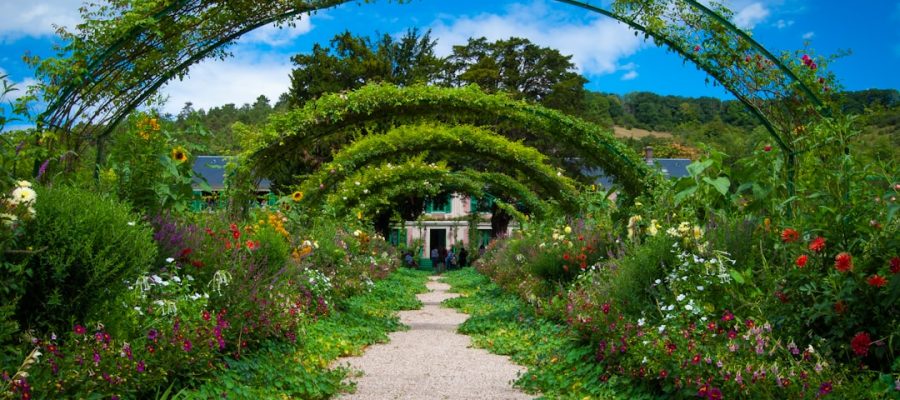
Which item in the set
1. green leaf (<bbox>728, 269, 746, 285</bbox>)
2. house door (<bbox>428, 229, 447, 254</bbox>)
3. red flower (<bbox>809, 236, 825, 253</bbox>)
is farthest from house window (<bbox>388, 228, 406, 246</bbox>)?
red flower (<bbox>809, 236, 825, 253</bbox>)

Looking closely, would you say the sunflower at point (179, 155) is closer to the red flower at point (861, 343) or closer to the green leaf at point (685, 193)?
the green leaf at point (685, 193)

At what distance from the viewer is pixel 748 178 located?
18.3 feet

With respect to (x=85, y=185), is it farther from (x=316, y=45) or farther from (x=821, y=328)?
(x=316, y=45)

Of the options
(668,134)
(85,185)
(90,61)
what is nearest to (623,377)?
(85,185)

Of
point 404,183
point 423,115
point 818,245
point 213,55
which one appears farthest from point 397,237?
point 818,245

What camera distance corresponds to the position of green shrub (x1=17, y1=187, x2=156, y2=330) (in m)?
3.20

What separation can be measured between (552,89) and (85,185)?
2255 centimetres

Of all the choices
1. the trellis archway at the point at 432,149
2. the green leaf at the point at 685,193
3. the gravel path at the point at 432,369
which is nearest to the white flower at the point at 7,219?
the gravel path at the point at 432,369

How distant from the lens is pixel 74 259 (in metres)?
3.19

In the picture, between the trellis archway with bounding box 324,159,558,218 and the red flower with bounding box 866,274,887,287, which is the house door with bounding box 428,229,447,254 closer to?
the trellis archway with bounding box 324,159,558,218

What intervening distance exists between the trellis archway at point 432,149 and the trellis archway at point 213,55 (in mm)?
4887

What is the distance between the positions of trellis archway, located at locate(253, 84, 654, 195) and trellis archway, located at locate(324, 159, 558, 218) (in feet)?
14.9

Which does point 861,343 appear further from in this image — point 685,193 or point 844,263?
point 685,193

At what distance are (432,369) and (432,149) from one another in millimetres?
6534
